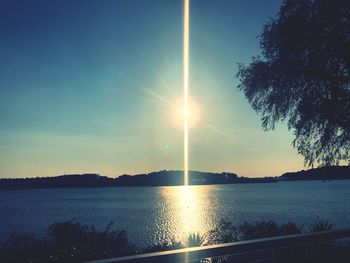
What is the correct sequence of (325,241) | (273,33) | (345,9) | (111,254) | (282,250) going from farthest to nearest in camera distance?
(273,33), (345,9), (111,254), (325,241), (282,250)

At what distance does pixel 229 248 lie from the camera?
6.32 meters

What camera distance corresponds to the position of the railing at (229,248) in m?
5.44

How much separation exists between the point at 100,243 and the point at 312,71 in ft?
36.0

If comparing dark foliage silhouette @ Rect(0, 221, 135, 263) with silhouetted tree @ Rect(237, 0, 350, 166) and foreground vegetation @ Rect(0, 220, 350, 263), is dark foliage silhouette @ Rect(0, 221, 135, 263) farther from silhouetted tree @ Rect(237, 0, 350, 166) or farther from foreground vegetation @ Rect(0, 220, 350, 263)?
silhouetted tree @ Rect(237, 0, 350, 166)

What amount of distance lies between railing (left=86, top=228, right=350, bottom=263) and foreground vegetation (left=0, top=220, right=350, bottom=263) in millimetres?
192

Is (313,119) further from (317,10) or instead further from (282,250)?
(282,250)

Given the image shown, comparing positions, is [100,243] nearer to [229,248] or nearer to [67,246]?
[67,246]

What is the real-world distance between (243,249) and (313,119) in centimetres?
846

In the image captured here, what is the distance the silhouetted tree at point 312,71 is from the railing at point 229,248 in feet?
20.4

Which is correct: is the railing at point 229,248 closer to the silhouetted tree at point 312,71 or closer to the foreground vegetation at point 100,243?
the foreground vegetation at point 100,243

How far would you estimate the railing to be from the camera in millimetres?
5438

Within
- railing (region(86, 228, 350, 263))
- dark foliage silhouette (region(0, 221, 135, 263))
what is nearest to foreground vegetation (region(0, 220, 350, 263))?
dark foliage silhouette (region(0, 221, 135, 263))

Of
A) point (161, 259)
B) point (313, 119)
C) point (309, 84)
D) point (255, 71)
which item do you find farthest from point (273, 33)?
point (161, 259)

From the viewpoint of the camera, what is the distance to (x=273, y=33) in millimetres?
14672
